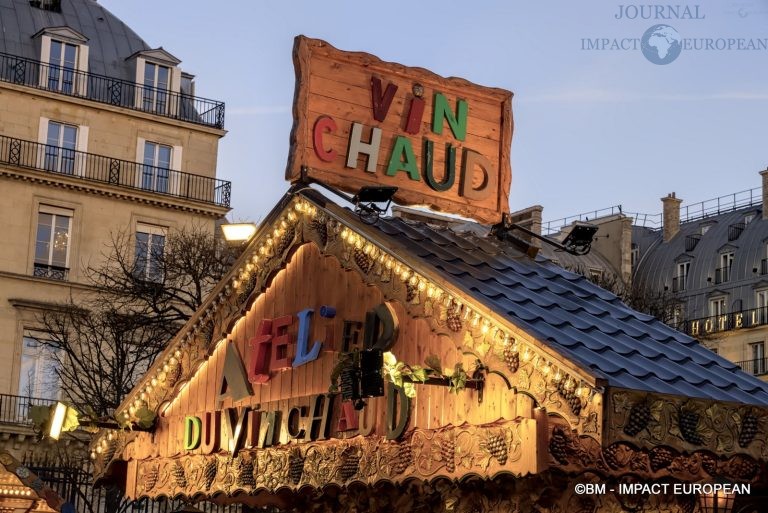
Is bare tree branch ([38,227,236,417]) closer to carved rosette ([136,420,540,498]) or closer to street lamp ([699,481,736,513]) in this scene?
carved rosette ([136,420,540,498])

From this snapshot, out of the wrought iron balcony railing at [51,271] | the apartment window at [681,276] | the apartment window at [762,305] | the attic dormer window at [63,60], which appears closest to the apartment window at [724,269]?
the apartment window at [681,276]

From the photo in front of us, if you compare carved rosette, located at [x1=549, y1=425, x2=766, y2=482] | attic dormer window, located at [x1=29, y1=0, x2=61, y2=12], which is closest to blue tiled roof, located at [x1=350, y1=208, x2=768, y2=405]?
carved rosette, located at [x1=549, y1=425, x2=766, y2=482]

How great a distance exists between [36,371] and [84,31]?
1376 cm

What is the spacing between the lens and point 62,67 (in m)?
52.1

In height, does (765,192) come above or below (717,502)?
above

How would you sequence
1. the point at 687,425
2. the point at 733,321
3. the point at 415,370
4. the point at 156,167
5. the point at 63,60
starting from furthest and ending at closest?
the point at 733,321, the point at 156,167, the point at 63,60, the point at 415,370, the point at 687,425

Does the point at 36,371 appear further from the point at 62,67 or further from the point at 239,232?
the point at 239,232

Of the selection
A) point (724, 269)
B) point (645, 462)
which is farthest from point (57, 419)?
point (724, 269)

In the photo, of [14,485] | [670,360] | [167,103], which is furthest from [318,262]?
[167,103]

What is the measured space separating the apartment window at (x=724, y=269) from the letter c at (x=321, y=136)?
66.5 m

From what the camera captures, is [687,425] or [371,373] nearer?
[687,425]

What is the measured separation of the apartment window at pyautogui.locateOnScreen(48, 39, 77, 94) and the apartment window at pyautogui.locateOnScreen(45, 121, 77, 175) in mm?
1394

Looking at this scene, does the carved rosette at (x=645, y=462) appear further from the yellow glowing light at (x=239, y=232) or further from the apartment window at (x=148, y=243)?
the apartment window at (x=148, y=243)

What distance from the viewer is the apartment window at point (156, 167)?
52.4 meters
